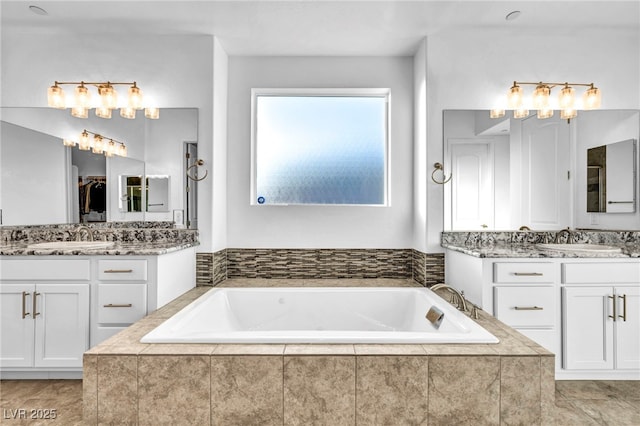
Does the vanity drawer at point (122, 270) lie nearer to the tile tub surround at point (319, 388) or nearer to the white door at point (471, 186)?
the tile tub surround at point (319, 388)

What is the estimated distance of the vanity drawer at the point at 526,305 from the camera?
88.6 inches

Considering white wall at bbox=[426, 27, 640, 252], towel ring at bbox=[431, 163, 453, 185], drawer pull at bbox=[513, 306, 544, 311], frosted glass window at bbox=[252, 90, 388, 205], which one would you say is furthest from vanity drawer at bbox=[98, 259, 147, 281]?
drawer pull at bbox=[513, 306, 544, 311]

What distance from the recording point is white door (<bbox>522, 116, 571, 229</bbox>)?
275cm

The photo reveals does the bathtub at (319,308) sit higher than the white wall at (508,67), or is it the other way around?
the white wall at (508,67)

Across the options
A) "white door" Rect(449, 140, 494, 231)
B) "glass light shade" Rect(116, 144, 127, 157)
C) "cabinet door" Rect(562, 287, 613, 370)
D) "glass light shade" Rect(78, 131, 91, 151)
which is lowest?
"cabinet door" Rect(562, 287, 613, 370)

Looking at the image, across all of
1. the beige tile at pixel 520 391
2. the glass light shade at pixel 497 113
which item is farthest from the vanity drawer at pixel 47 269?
the glass light shade at pixel 497 113

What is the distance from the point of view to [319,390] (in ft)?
4.80

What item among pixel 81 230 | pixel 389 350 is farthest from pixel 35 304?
pixel 389 350

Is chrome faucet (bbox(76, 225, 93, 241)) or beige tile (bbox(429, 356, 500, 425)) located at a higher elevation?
chrome faucet (bbox(76, 225, 93, 241))

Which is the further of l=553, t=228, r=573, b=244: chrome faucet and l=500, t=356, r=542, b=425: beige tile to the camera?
l=553, t=228, r=573, b=244: chrome faucet

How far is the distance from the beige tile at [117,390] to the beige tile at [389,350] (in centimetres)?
93

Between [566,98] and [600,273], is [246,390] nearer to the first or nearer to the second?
[600,273]

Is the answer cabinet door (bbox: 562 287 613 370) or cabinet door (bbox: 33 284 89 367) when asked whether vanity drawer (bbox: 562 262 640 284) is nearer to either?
cabinet door (bbox: 562 287 613 370)

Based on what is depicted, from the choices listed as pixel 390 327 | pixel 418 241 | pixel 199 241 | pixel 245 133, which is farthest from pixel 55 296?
pixel 418 241
